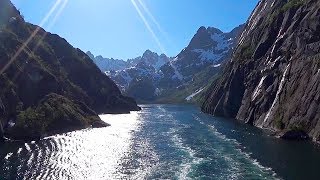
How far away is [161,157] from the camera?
10188cm

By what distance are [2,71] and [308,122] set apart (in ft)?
383

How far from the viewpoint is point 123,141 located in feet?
429

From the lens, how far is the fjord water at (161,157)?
276 feet

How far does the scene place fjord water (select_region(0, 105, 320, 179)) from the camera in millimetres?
84062

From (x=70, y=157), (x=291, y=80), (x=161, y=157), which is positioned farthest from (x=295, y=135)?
(x=70, y=157)

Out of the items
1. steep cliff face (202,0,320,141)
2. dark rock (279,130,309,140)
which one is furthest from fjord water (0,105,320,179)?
steep cliff face (202,0,320,141)

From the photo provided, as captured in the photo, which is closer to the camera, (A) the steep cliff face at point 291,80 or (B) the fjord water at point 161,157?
(B) the fjord water at point 161,157

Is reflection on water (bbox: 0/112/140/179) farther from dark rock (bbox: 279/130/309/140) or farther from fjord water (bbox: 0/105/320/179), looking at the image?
dark rock (bbox: 279/130/309/140)

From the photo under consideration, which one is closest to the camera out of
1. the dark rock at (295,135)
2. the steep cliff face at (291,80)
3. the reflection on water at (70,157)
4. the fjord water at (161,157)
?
the fjord water at (161,157)

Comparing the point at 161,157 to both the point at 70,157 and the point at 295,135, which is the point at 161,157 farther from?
the point at 295,135

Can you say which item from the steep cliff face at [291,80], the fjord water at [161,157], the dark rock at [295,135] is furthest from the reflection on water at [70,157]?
the steep cliff face at [291,80]

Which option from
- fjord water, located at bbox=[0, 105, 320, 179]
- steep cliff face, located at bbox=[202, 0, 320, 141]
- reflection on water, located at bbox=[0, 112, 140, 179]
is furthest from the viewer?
steep cliff face, located at bbox=[202, 0, 320, 141]

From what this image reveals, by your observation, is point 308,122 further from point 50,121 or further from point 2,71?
point 2,71

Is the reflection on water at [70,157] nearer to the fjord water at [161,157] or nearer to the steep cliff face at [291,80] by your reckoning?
the fjord water at [161,157]
